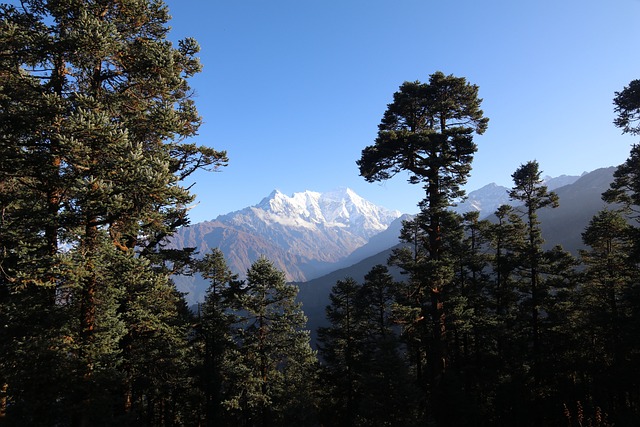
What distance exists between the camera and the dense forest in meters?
8.93

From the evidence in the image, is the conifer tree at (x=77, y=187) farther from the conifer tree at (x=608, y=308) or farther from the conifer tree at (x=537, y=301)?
the conifer tree at (x=608, y=308)

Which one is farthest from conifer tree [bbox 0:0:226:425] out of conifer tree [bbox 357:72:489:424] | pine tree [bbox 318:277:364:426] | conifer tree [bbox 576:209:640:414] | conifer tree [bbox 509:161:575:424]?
conifer tree [bbox 576:209:640:414]

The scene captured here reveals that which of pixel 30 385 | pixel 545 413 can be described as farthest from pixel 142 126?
pixel 545 413

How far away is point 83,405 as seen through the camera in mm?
8922

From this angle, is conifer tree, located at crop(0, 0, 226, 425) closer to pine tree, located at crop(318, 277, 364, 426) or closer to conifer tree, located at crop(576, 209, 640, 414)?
pine tree, located at crop(318, 277, 364, 426)

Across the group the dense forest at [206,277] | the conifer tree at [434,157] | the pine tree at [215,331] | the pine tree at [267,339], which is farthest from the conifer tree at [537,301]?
the pine tree at [215,331]

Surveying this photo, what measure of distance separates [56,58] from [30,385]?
959 centimetres

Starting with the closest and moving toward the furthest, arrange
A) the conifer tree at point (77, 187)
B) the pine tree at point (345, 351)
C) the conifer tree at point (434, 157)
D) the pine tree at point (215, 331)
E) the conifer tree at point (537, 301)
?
the conifer tree at point (77, 187)
the conifer tree at point (434, 157)
the conifer tree at point (537, 301)
the pine tree at point (215, 331)
the pine tree at point (345, 351)

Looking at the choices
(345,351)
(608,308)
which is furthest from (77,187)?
(608,308)

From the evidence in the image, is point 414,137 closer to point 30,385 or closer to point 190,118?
point 190,118

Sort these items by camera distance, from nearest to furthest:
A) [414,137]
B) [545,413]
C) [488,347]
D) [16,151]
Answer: [16,151]
[414,137]
[545,413]
[488,347]

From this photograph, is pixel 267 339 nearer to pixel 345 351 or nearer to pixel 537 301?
pixel 345 351

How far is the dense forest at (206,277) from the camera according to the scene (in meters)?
8.93

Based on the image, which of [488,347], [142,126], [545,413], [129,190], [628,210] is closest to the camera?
→ [129,190]
